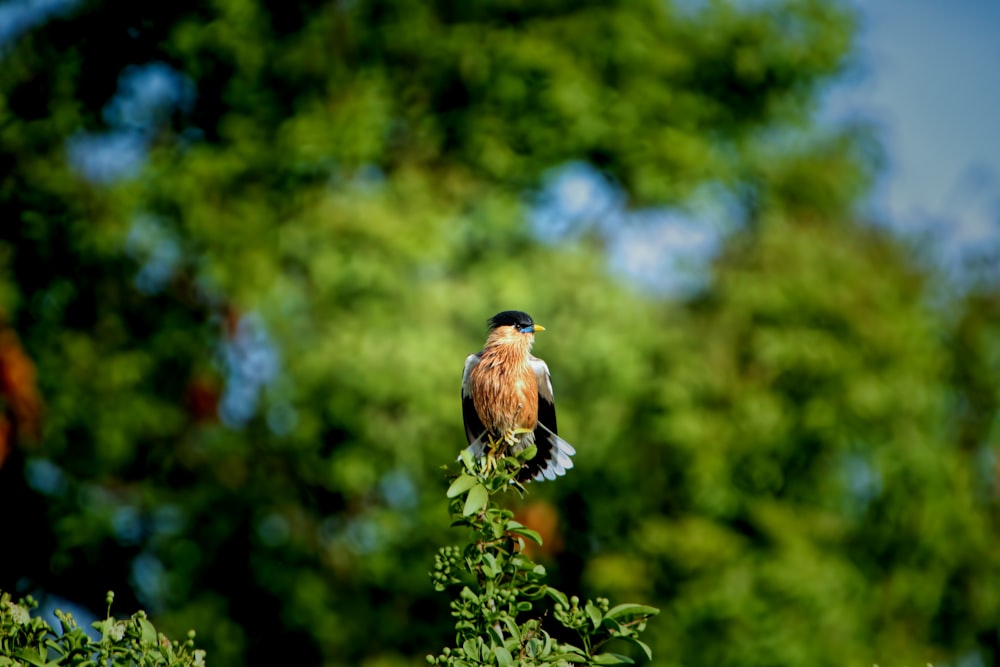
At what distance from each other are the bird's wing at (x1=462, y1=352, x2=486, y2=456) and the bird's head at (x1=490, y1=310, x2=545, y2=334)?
0.17 meters

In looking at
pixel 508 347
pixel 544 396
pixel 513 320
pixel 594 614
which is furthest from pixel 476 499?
pixel 544 396

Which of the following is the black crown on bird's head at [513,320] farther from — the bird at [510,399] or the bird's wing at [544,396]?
the bird's wing at [544,396]

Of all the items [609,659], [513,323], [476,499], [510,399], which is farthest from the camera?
[513,323]

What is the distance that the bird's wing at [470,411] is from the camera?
524cm

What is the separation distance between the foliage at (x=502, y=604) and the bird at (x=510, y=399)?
131 cm

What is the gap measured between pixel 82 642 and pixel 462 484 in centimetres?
110

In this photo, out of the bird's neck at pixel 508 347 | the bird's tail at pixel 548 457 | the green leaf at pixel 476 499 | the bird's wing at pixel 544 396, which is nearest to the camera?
the green leaf at pixel 476 499

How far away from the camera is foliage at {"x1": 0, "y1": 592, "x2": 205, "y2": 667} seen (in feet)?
10.2

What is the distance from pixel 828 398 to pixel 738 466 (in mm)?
978

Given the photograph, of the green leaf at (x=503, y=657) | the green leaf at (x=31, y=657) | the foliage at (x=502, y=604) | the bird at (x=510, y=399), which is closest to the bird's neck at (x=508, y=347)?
the bird at (x=510, y=399)

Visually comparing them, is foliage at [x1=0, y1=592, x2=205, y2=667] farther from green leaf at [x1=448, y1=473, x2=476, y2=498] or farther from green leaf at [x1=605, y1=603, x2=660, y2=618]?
green leaf at [x1=605, y1=603, x2=660, y2=618]

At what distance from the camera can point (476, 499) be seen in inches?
126

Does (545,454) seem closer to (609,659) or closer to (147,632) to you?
(609,659)

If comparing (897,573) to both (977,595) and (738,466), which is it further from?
(738,466)
